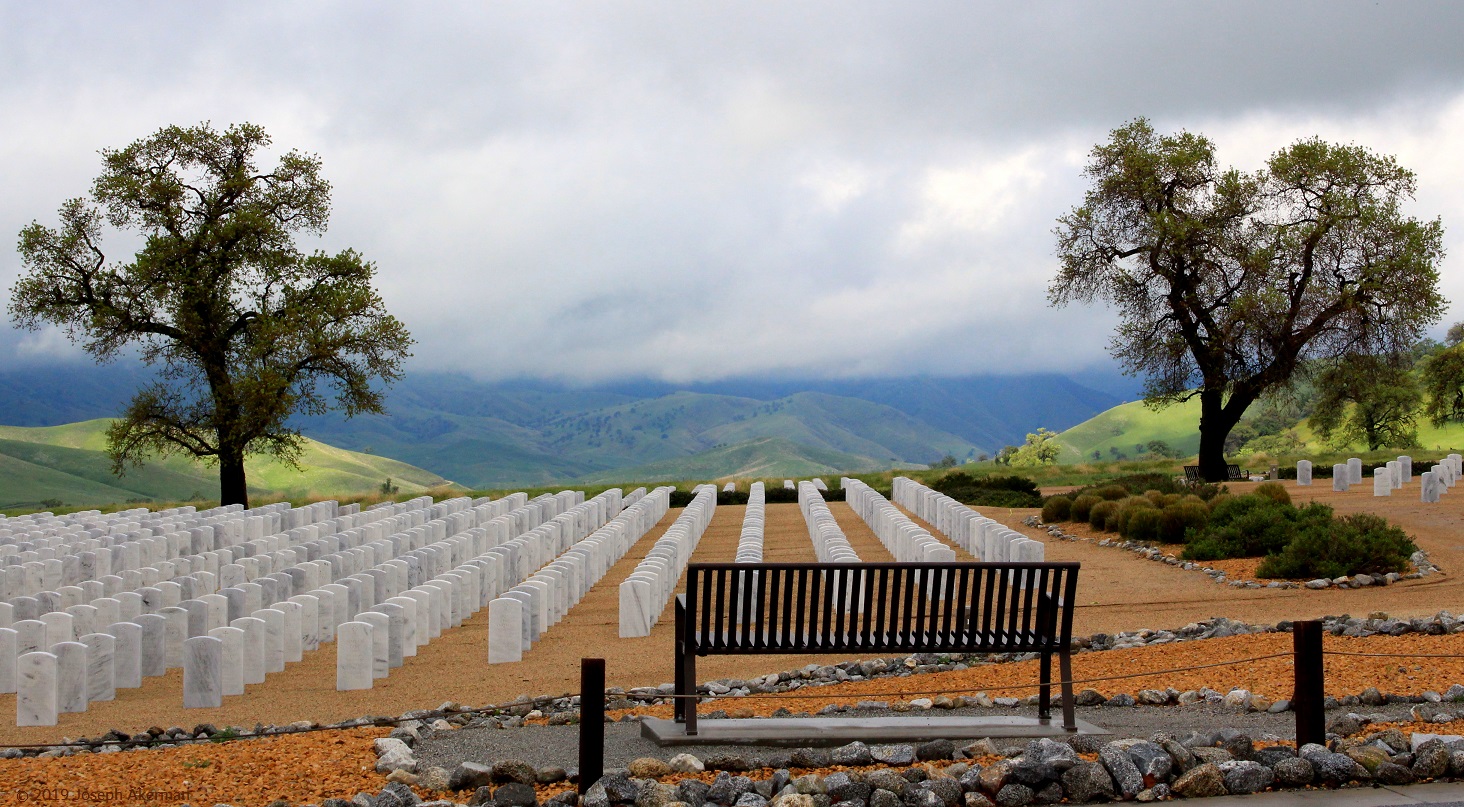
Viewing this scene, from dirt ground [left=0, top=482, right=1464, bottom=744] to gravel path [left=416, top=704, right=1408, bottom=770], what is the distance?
2184 millimetres

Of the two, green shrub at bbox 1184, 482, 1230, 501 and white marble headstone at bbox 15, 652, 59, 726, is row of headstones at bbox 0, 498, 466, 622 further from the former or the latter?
green shrub at bbox 1184, 482, 1230, 501

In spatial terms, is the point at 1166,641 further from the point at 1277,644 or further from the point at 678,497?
the point at 678,497

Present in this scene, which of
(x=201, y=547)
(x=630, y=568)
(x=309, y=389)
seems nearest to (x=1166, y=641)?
(x=630, y=568)

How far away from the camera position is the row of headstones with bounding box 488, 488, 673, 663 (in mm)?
11211

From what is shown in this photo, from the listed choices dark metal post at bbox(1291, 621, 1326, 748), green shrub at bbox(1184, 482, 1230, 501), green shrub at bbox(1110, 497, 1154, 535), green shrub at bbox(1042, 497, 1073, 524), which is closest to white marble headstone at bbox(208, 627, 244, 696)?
dark metal post at bbox(1291, 621, 1326, 748)

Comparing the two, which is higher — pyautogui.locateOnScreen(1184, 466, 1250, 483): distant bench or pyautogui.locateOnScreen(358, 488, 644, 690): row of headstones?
pyautogui.locateOnScreen(1184, 466, 1250, 483): distant bench

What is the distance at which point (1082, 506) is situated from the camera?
2308 cm

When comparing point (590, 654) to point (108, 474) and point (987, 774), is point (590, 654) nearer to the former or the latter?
point (987, 774)

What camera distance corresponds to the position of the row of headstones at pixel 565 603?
1121 cm

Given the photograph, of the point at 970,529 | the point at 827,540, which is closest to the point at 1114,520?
the point at 970,529

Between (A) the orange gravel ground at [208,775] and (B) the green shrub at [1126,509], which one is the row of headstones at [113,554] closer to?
(A) the orange gravel ground at [208,775]

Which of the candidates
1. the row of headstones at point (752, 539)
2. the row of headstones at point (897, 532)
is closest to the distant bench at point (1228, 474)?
the row of headstones at point (897, 532)

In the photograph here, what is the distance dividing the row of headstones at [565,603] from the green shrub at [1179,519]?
8.65 meters

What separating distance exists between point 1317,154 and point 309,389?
92.0ft
